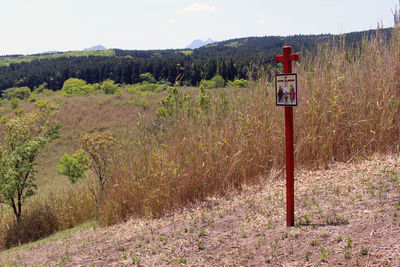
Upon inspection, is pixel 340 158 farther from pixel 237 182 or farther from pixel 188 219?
pixel 188 219

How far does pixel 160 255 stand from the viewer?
3133 millimetres

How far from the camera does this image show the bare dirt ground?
2.55 metres

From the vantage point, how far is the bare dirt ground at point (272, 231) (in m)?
2.55

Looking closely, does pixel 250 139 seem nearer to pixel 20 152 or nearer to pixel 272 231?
Answer: pixel 272 231

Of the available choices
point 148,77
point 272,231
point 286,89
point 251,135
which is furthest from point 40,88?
point 286,89

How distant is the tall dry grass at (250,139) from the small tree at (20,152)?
16.6 ft

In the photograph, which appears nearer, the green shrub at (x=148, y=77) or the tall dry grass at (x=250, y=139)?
the tall dry grass at (x=250, y=139)

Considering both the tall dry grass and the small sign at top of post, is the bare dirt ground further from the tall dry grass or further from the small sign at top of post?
the small sign at top of post

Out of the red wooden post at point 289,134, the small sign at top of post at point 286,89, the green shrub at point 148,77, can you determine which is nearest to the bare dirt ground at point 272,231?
the red wooden post at point 289,134

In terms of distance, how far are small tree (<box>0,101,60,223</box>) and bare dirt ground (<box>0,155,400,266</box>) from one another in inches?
186

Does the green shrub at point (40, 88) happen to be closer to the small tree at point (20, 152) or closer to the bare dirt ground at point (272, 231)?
the small tree at point (20, 152)

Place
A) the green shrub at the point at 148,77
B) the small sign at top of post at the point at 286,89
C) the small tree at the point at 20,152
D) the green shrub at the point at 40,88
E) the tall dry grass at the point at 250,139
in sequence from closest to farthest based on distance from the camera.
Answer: the small sign at top of post at the point at 286,89, the tall dry grass at the point at 250,139, the small tree at the point at 20,152, the green shrub at the point at 148,77, the green shrub at the point at 40,88

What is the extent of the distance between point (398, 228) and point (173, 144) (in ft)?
10.1

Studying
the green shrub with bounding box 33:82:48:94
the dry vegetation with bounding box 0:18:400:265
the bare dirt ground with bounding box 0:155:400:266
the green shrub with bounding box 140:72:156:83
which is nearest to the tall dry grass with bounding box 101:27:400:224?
the dry vegetation with bounding box 0:18:400:265
